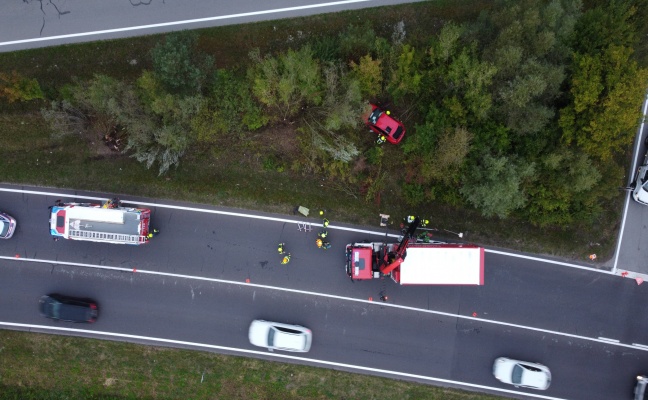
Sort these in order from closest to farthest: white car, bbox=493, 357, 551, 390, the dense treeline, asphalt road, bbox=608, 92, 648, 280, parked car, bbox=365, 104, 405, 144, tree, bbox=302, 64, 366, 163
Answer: the dense treeline → tree, bbox=302, 64, 366, 163 → parked car, bbox=365, 104, 405, 144 → white car, bbox=493, 357, 551, 390 → asphalt road, bbox=608, 92, 648, 280

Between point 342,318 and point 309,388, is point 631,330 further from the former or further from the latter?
point 309,388

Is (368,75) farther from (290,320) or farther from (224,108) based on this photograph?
(290,320)

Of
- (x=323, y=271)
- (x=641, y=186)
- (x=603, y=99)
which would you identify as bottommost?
(x=323, y=271)

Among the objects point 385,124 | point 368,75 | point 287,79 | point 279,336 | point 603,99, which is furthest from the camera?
point 279,336

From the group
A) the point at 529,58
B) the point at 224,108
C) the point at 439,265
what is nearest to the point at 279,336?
the point at 439,265

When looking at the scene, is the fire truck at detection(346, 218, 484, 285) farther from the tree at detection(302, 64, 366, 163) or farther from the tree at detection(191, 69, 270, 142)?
the tree at detection(191, 69, 270, 142)

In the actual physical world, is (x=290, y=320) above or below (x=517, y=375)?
above

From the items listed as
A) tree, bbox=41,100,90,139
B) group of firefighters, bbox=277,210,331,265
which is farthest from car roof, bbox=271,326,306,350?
tree, bbox=41,100,90,139
